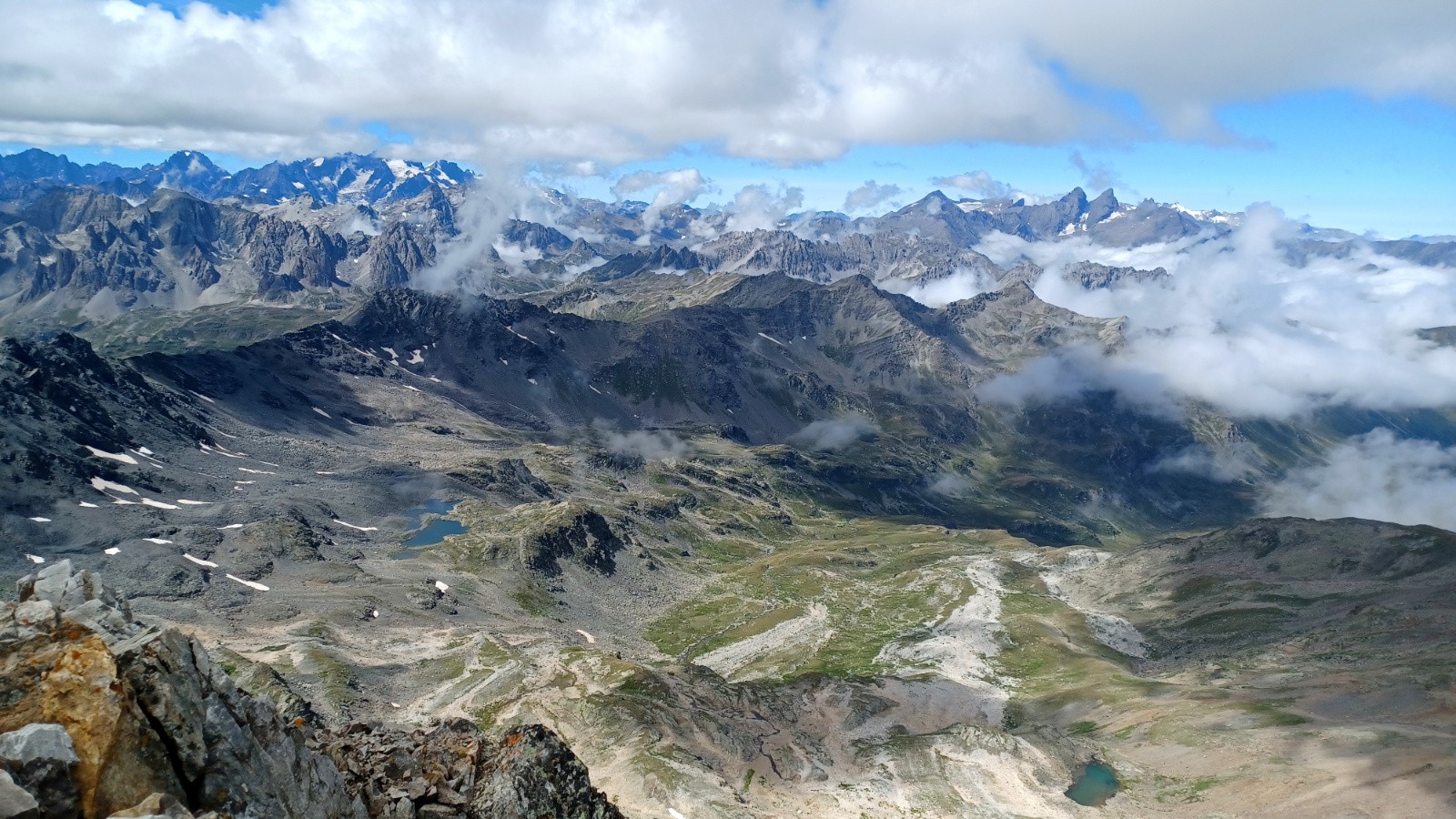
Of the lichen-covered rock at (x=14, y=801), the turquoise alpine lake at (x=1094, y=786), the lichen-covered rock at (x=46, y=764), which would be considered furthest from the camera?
the turquoise alpine lake at (x=1094, y=786)

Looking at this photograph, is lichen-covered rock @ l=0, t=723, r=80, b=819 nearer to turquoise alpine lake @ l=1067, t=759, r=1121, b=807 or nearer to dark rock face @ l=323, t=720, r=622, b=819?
dark rock face @ l=323, t=720, r=622, b=819

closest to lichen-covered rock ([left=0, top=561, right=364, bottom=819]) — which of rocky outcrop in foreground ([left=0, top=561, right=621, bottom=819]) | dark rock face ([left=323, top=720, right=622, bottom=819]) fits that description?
rocky outcrop in foreground ([left=0, top=561, right=621, bottom=819])

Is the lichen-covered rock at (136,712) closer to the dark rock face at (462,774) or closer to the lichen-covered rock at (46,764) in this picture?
the lichen-covered rock at (46,764)

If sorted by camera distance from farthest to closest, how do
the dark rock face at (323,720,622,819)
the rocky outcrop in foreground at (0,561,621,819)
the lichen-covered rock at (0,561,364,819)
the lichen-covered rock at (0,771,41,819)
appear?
the dark rock face at (323,720,622,819) < the lichen-covered rock at (0,561,364,819) < the rocky outcrop in foreground at (0,561,621,819) < the lichen-covered rock at (0,771,41,819)

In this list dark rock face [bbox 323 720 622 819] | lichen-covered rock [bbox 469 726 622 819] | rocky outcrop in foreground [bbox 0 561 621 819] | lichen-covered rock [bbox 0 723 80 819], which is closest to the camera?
lichen-covered rock [bbox 0 723 80 819]

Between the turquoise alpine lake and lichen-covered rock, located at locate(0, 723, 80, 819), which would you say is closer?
lichen-covered rock, located at locate(0, 723, 80, 819)

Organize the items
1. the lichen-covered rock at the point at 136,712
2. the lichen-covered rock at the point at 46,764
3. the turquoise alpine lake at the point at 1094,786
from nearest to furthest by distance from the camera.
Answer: the lichen-covered rock at the point at 46,764, the lichen-covered rock at the point at 136,712, the turquoise alpine lake at the point at 1094,786

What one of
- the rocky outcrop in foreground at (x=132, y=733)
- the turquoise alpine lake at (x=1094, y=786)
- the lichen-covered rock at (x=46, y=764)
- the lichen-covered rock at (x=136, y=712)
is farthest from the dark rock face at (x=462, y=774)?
the turquoise alpine lake at (x=1094, y=786)
